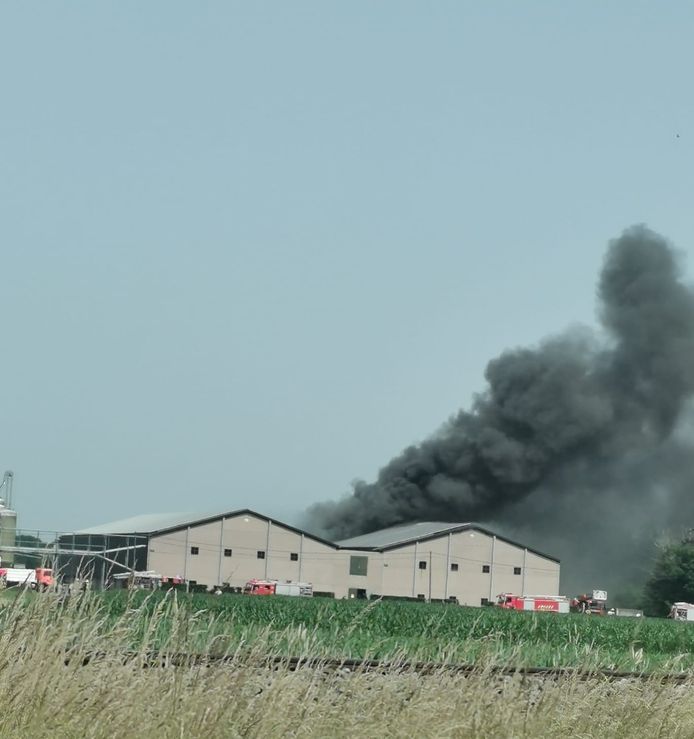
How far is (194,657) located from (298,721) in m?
1.03

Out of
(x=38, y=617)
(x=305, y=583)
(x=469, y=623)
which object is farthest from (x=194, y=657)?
(x=305, y=583)

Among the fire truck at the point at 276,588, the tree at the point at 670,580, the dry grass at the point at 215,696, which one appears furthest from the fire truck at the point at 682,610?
the dry grass at the point at 215,696

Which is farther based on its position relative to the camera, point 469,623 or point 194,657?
point 469,623

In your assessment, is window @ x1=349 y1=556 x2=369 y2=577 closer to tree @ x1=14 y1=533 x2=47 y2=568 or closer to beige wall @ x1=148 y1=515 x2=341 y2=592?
beige wall @ x1=148 y1=515 x2=341 y2=592

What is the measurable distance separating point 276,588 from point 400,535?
57.5ft

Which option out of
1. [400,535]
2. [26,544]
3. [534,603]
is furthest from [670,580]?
[26,544]

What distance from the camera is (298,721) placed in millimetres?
10828

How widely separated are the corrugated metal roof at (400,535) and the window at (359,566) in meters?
1.27

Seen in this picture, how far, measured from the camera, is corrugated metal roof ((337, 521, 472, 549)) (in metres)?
101

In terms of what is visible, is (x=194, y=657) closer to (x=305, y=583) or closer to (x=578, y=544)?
(x=305, y=583)

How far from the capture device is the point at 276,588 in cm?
9031

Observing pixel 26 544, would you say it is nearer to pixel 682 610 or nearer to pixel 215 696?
pixel 682 610

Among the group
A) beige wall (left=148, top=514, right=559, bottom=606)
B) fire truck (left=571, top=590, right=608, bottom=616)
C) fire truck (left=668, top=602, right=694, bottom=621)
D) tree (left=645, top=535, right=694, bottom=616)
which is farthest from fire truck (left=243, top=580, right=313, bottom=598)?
tree (left=645, top=535, right=694, bottom=616)

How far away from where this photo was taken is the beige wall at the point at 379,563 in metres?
94.2
